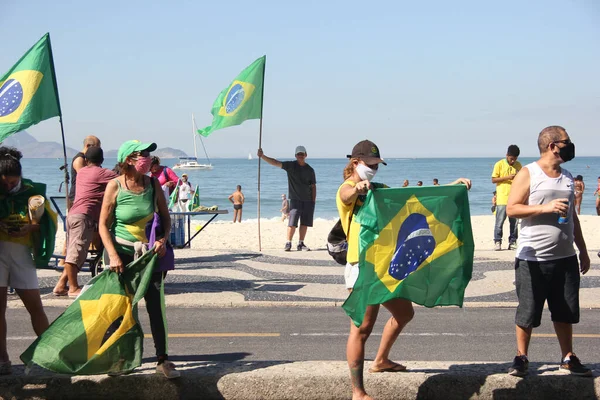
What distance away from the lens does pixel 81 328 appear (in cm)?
534

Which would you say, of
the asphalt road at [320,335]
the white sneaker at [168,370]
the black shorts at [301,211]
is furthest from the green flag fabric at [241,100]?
the white sneaker at [168,370]

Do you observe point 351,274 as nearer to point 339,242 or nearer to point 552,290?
point 339,242

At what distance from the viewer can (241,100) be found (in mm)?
15016

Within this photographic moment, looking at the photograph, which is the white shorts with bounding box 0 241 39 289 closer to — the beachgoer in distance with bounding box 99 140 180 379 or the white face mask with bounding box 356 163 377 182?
the beachgoer in distance with bounding box 99 140 180 379

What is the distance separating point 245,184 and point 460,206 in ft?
297

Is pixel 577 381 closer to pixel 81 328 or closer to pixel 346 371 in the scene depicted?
pixel 346 371

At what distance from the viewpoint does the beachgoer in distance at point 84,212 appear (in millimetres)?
9250

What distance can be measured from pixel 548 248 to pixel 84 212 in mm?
5594

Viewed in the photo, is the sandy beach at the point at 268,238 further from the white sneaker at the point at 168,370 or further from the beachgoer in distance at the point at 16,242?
the white sneaker at the point at 168,370

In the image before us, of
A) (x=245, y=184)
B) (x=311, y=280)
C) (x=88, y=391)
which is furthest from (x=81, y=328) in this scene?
(x=245, y=184)

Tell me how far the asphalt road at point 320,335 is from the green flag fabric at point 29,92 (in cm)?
289

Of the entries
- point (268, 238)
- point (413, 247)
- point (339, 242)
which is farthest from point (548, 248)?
point (268, 238)

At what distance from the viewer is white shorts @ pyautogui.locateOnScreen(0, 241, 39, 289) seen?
575cm

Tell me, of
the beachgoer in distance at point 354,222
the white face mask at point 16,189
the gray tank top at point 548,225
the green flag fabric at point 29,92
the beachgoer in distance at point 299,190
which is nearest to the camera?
the beachgoer in distance at point 354,222
